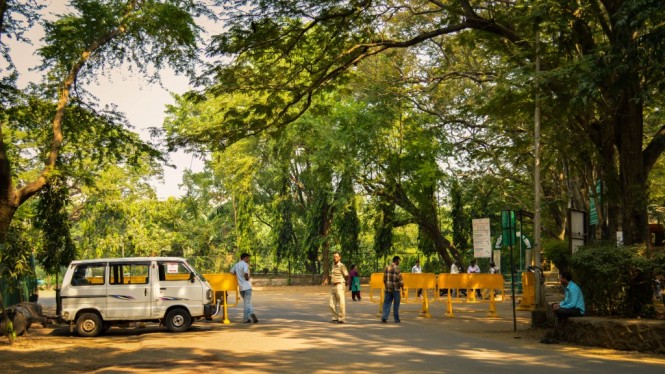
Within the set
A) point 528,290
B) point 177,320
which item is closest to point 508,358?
point 177,320

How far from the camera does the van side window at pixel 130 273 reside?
59.4 feet

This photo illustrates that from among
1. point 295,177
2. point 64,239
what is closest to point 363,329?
point 64,239

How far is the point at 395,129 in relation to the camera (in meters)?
42.2

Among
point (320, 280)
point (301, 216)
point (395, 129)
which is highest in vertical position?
point (395, 129)

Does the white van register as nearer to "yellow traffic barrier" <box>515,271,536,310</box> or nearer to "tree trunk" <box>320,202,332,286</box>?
"yellow traffic barrier" <box>515,271,536,310</box>

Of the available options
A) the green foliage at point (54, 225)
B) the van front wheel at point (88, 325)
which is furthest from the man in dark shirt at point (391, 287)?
the green foliage at point (54, 225)

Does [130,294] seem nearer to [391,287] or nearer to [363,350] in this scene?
[391,287]

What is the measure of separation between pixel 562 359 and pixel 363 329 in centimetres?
629

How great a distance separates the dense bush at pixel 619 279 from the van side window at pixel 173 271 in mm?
8917

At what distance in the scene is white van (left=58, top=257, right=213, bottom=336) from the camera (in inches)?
704

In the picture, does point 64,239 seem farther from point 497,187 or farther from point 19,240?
point 497,187

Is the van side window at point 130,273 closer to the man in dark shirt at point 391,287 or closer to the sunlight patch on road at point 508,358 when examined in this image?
the man in dark shirt at point 391,287

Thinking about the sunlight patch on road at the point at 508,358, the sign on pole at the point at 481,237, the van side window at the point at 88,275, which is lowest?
the sunlight patch on road at the point at 508,358

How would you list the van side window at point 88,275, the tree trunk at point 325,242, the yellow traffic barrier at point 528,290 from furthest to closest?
1. the tree trunk at point 325,242
2. the yellow traffic barrier at point 528,290
3. the van side window at point 88,275
